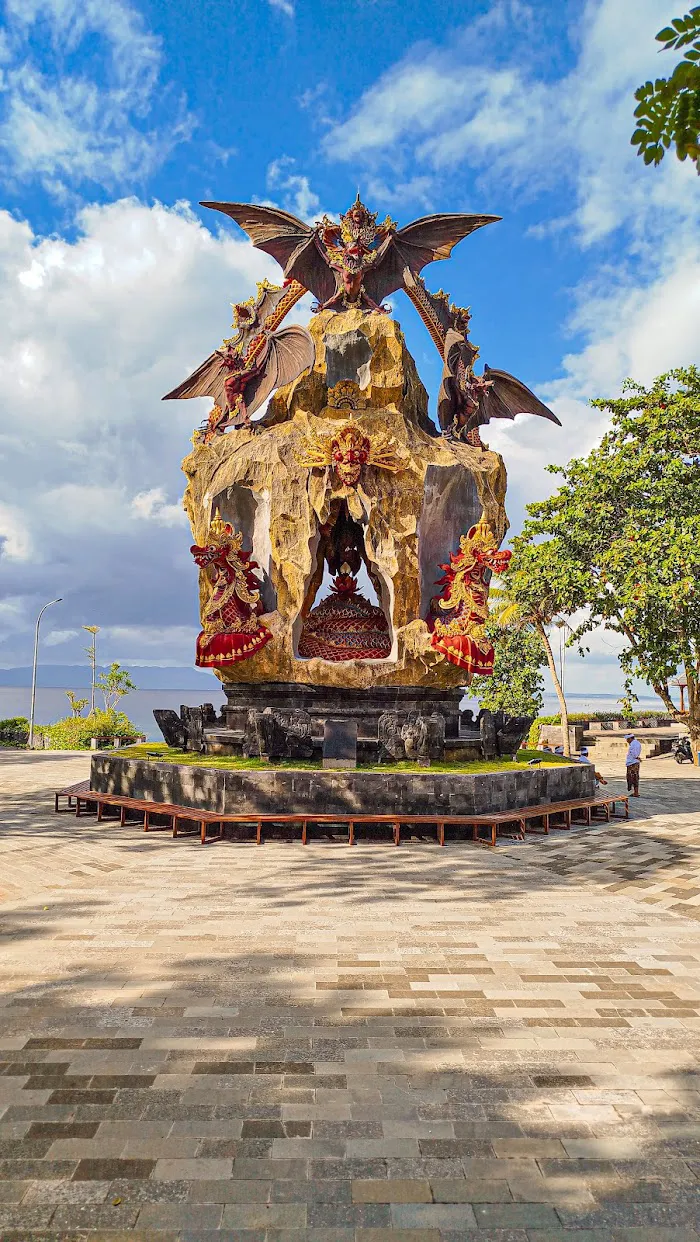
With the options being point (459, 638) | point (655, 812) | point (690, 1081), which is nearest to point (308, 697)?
point (459, 638)

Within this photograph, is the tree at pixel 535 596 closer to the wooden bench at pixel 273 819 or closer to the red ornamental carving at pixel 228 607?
the red ornamental carving at pixel 228 607

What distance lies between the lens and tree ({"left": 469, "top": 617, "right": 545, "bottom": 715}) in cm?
3444

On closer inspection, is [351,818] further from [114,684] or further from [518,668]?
[114,684]

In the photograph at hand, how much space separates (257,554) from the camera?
57.9ft

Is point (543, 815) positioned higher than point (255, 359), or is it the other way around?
point (255, 359)

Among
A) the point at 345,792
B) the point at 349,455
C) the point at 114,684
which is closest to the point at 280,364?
the point at 349,455

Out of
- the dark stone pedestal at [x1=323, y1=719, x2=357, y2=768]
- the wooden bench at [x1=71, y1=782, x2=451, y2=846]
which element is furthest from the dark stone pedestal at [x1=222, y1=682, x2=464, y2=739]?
the wooden bench at [x1=71, y1=782, x2=451, y2=846]

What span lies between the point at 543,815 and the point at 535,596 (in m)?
17.7

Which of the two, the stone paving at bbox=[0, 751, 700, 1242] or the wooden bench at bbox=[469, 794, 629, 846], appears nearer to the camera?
the stone paving at bbox=[0, 751, 700, 1242]

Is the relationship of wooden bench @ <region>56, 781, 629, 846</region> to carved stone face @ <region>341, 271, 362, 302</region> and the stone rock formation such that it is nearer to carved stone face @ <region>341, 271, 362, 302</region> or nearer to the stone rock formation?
the stone rock formation

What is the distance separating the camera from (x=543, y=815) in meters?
12.9

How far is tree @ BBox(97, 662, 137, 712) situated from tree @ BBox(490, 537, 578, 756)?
28.6 metres

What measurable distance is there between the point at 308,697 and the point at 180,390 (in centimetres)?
950

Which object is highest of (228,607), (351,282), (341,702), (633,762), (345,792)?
(351,282)
